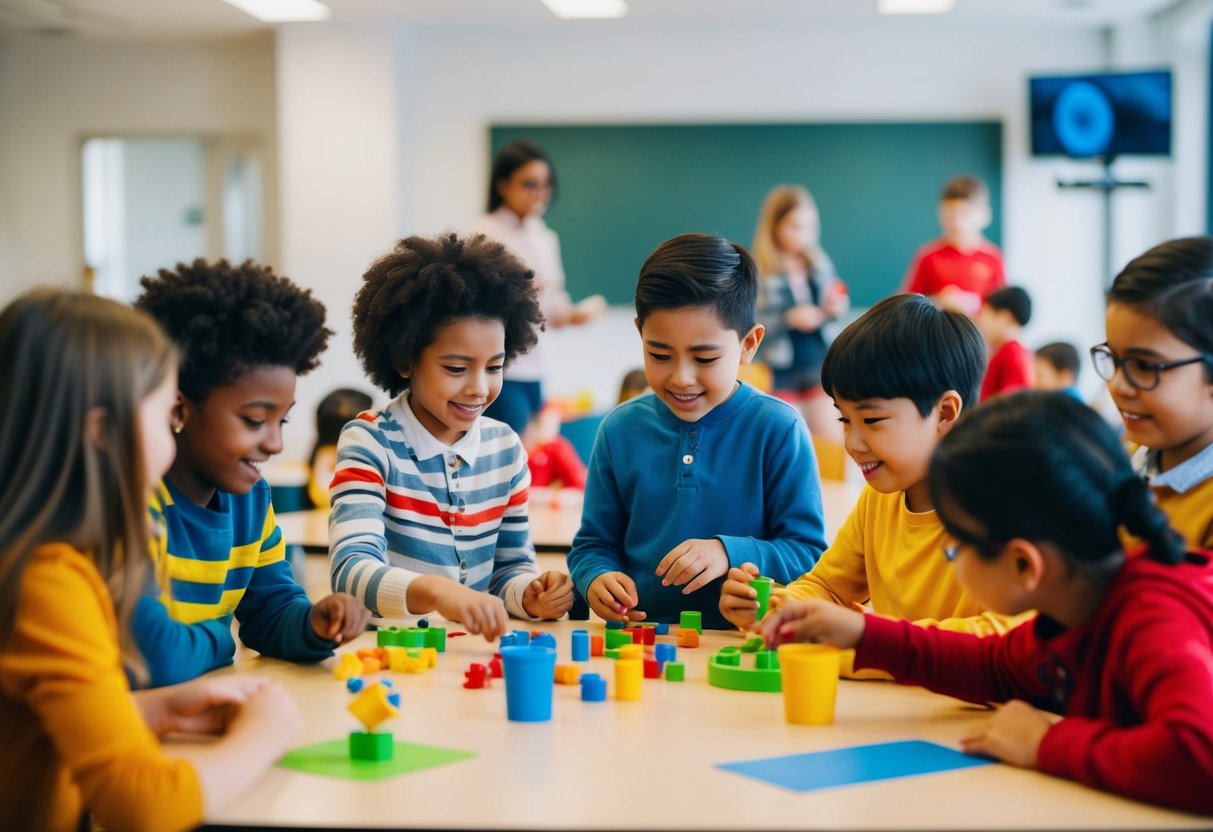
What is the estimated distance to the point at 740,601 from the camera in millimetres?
1915

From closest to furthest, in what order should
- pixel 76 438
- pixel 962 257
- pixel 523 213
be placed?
pixel 76 438 < pixel 523 213 < pixel 962 257

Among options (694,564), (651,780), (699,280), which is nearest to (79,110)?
(699,280)

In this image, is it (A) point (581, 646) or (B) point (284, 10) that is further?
(B) point (284, 10)

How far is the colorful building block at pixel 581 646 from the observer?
5.78 feet

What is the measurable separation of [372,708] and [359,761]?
59 millimetres

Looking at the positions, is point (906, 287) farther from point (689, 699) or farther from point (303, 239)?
point (689, 699)

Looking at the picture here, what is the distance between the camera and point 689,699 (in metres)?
1.56

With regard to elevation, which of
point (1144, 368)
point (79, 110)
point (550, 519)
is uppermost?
point (79, 110)

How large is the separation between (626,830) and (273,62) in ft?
27.8

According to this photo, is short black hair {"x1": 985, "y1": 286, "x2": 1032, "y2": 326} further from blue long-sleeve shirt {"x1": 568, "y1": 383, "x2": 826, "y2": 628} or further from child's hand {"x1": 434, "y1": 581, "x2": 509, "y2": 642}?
child's hand {"x1": 434, "y1": 581, "x2": 509, "y2": 642}

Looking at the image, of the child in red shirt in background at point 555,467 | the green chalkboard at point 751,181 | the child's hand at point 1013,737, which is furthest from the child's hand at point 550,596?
the green chalkboard at point 751,181

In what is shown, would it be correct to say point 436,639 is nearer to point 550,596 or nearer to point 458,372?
point 550,596

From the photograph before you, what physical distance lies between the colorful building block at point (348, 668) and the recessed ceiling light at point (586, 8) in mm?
6622

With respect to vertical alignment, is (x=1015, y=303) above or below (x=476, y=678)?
above
